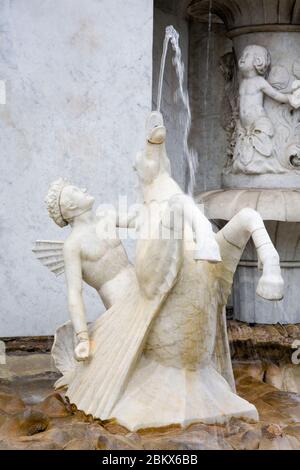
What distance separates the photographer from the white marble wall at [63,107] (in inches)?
176

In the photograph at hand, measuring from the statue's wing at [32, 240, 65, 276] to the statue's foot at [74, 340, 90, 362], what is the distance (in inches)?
14.3

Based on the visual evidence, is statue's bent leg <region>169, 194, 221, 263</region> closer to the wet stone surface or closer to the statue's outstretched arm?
the statue's outstretched arm

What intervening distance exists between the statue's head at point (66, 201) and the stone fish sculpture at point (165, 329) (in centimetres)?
23

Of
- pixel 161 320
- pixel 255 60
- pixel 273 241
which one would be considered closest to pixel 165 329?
pixel 161 320

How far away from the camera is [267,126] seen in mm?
4680

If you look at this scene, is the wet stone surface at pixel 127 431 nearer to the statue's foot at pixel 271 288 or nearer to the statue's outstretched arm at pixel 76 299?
the statue's outstretched arm at pixel 76 299

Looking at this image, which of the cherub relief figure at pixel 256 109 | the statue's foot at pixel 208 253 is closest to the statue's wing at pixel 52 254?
the statue's foot at pixel 208 253

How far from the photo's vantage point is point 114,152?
4516mm

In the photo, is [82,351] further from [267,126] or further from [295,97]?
[295,97]

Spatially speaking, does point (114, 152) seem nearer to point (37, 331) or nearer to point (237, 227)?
point (37, 331)

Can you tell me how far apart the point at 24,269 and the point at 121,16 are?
49.7 inches

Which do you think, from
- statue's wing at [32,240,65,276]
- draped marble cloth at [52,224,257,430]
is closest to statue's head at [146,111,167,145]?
draped marble cloth at [52,224,257,430]

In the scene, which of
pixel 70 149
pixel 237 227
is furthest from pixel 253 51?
pixel 237 227

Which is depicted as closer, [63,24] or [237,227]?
[237,227]
